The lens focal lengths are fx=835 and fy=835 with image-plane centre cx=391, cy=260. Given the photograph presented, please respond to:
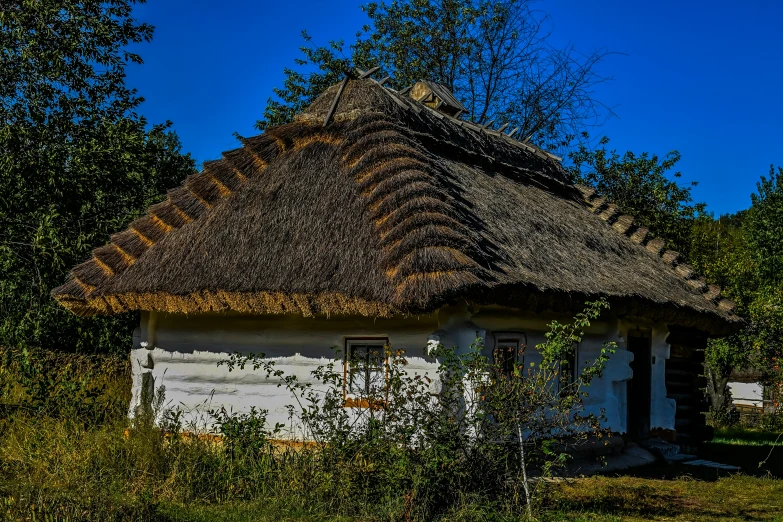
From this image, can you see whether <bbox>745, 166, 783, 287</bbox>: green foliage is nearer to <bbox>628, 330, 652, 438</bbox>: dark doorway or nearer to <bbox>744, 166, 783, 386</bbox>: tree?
<bbox>744, 166, 783, 386</bbox>: tree

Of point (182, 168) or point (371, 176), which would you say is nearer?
point (371, 176)

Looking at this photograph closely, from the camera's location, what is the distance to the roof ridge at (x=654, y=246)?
45.5 ft

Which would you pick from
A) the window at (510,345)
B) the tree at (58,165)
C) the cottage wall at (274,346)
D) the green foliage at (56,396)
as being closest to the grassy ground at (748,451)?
the cottage wall at (274,346)

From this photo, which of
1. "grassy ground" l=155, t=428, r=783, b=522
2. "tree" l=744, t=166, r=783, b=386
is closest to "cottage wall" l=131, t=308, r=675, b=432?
"grassy ground" l=155, t=428, r=783, b=522

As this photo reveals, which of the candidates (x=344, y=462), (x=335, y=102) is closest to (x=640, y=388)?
(x=335, y=102)

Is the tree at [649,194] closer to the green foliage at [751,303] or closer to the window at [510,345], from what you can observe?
the green foliage at [751,303]

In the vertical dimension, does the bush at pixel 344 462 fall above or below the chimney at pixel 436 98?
below

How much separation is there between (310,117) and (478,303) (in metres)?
4.18

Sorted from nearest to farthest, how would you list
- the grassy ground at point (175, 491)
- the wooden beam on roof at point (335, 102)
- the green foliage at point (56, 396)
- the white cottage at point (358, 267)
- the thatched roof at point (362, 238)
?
the grassy ground at point (175, 491), the green foliage at point (56, 396), the thatched roof at point (362, 238), the white cottage at point (358, 267), the wooden beam on roof at point (335, 102)

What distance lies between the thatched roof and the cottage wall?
0.64m

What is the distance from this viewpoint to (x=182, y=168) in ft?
56.9

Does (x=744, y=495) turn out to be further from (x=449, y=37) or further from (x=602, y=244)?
(x=449, y=37)

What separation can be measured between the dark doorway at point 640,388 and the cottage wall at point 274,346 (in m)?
1.57

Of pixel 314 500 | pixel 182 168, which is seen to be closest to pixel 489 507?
pixel 314 500
